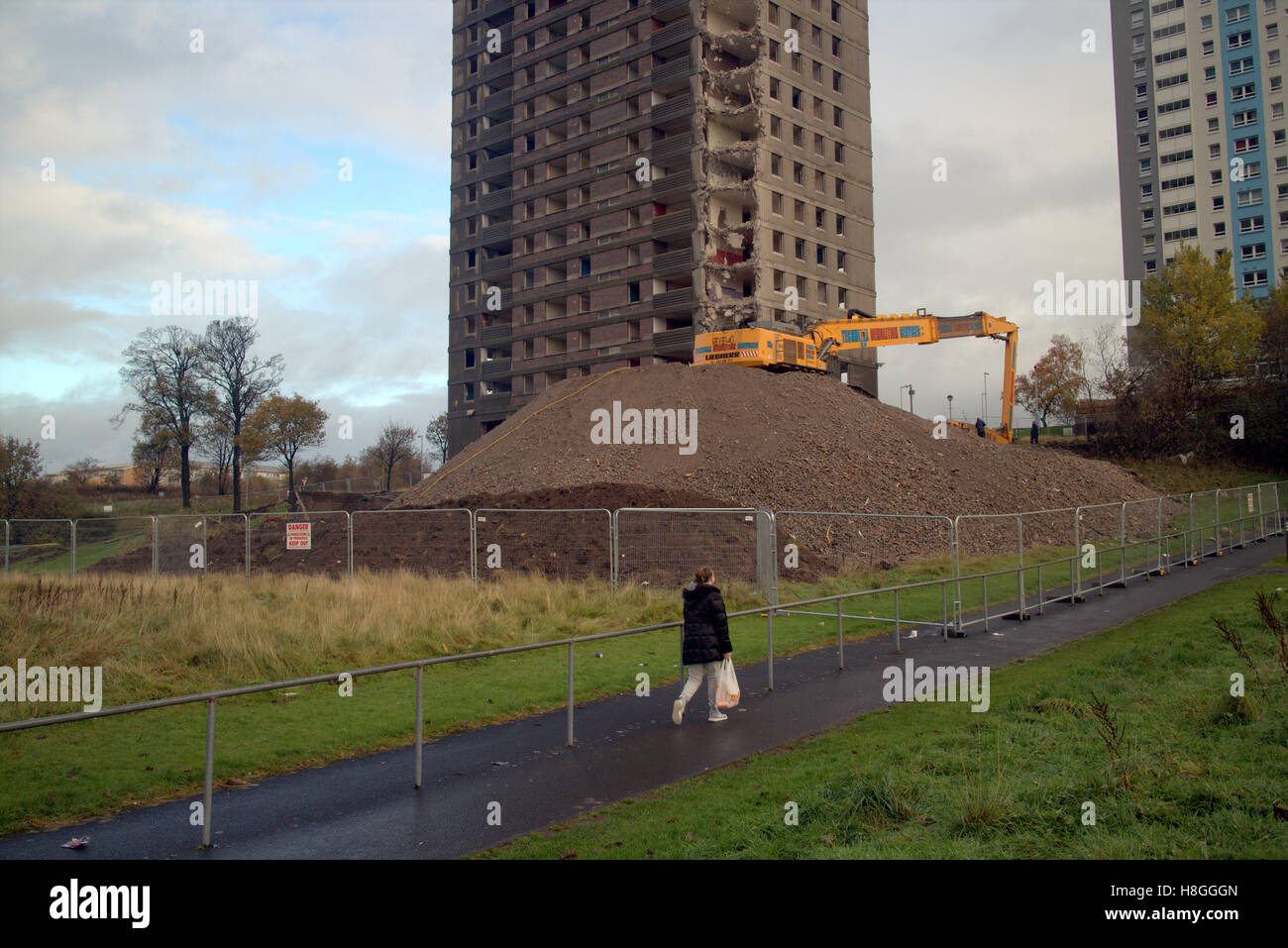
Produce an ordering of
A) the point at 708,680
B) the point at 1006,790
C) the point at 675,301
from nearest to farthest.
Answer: the point at 1006,790 → the point at 708,680 → the point at 675,301

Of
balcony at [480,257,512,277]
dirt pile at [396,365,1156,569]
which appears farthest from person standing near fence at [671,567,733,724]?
balcony at [480,257,512,277]

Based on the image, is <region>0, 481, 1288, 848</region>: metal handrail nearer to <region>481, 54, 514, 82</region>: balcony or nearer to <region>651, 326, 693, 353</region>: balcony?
<region>651, 326, 693, 353</region>: balcony

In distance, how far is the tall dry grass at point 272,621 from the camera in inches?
447

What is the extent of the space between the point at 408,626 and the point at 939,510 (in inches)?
851

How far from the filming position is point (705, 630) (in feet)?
32.2

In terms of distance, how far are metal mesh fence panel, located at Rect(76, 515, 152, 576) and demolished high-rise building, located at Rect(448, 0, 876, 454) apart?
35.5 metres

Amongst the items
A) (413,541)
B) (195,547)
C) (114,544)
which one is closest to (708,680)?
(413,541)

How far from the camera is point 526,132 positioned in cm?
6600

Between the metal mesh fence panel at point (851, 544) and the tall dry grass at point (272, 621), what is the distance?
15.4 ft

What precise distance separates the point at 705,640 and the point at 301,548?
15.2m

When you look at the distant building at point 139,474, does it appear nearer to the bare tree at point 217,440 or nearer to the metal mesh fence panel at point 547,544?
the bare tree at point 217,440

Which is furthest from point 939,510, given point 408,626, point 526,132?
point 526,132

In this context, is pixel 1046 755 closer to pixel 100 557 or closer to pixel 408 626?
pixel 408 626

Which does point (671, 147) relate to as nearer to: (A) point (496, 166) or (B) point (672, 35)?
(B) point (672, 35)
